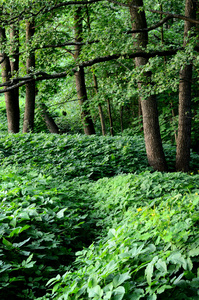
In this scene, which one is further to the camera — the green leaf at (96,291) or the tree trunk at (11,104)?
the tree trunk at (11,104)

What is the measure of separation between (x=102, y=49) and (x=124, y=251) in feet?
19.5

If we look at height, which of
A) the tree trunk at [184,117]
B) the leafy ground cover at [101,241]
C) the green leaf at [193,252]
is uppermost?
the tree trunk at [184,117]

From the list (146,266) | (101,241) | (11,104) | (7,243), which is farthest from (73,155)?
(146,266)

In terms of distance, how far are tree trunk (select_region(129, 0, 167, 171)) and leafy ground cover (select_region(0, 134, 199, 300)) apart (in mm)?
2313

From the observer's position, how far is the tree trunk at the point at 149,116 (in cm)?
754

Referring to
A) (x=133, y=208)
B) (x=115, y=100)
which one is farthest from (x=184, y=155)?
(x=133, y=208)

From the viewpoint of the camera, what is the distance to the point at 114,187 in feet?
17.2

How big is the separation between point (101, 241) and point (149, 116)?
502cm

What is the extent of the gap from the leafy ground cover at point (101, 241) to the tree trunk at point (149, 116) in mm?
2313

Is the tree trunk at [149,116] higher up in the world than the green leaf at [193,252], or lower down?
higher up

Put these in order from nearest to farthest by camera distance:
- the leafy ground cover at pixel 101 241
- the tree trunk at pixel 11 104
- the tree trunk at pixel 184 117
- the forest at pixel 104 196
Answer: the leafy ground cover at pixel 101 241, the forest at pixel 104 196, the tree trunk at pixel 184 117, the tree trunk at pixel 11 104

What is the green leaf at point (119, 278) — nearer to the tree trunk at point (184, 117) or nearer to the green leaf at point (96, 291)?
the green leaf at point (96, 291)

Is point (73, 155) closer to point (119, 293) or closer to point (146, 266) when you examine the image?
point (146, 266)

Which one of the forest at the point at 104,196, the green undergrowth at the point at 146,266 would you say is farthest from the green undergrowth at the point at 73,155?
the green undergrowth at the point at 146,266
